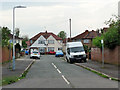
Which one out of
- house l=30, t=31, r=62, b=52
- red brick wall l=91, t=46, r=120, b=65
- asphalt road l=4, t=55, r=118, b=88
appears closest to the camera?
asphalt road l=4, t=55, r=118, b=88

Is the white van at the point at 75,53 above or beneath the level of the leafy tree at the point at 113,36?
beneath

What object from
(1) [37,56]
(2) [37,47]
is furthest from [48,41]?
(1) [37,56]

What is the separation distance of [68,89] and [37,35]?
86976 mm

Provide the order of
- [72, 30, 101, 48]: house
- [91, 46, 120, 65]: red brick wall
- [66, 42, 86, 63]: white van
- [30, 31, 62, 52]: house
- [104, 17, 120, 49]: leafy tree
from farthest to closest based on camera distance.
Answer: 1. [30, 31, 62, 52]: house
2. [72, 30, 101, 48]: house
3. [66, 42, 86, 63]: white van
4. [91, 46, 120, 65]: red brick wall
5. [104, 17, 120, 49]: leafy tree

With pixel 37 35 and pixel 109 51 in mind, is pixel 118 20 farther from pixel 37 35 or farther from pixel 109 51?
pixel 37 35

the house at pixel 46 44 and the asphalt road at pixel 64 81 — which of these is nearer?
the asphalt road at pixel 64 81

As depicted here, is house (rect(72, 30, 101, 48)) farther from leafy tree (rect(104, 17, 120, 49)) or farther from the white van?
leafy tree (rect(104, 17, 120, 49))

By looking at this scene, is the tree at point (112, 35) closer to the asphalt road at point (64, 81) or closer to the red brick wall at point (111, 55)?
the red brick wall at point (111, 55)

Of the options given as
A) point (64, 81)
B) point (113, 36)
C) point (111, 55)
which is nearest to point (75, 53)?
point (111, 55)

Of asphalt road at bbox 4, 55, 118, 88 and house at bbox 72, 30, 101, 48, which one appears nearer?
asphalt road at bbox 4, 55, 118, 88

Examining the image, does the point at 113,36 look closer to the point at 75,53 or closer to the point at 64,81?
the point at 75,53

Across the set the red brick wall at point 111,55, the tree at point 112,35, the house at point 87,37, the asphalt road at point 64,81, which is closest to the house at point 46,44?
the house at point 87,37

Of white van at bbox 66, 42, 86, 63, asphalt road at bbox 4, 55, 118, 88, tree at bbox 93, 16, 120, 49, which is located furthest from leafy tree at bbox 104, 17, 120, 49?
asphalt road at bbox 4, 55, 118, 88

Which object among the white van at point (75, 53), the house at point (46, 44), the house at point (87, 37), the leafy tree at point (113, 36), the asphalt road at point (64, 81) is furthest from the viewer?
the house at point (46, 44)
